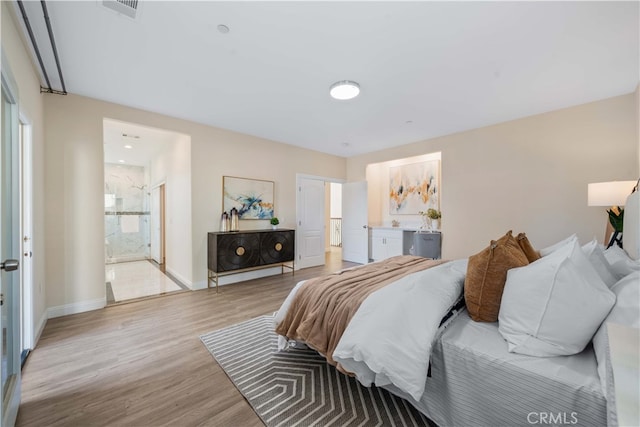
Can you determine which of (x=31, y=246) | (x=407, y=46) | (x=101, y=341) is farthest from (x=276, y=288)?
(x=407, y=46)

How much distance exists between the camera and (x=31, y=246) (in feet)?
7.79

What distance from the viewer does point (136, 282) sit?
4398 millimetres

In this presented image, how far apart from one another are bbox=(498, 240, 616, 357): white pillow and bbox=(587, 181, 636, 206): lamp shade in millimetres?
2148

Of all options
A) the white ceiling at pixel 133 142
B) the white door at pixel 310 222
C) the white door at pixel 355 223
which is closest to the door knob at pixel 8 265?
the white ceiling at pixel 133 142

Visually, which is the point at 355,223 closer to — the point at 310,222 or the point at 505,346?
the point at 310,222

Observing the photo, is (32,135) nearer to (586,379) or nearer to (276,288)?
(276,288)

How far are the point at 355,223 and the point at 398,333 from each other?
4.81m

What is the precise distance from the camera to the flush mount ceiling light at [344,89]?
2.72 meters

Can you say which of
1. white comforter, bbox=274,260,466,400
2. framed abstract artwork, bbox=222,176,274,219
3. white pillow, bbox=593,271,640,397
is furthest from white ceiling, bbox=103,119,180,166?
white pillow, bbox=593,271,640,397

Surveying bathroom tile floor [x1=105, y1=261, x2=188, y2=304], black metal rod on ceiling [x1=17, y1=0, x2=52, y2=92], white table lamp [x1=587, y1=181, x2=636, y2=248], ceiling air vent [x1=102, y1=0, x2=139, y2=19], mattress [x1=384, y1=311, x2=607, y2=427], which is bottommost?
bathroom tile floor [x1=105, y1=261, x2=188, y2=304]

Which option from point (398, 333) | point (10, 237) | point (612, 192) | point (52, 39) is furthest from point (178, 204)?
point (612, 192)

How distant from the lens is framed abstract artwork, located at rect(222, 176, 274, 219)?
4371 mm

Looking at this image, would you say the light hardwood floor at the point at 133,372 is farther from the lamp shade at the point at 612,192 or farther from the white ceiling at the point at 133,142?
the lamp shade at the point at 612,192

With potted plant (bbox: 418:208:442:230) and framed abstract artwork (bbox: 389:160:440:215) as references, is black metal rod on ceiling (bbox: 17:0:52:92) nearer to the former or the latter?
potted plant (bbox: 418:208:442:230)
